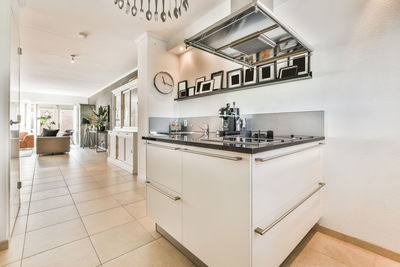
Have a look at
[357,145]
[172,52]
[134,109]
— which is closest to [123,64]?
[134,109]

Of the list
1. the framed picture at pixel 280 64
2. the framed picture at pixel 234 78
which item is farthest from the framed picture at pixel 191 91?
the framed picture at pixel 280 64

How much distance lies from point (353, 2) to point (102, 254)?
10.0ft

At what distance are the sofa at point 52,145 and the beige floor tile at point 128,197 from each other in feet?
17.3

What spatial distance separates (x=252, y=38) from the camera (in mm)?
1541

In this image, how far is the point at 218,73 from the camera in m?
2.72

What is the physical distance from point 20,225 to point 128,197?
1.15 metres

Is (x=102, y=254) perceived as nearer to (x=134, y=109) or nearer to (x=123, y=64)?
(x=134, y=109)

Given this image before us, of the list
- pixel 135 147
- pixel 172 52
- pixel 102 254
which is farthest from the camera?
pixel 135 147

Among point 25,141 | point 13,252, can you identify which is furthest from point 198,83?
point 25,141

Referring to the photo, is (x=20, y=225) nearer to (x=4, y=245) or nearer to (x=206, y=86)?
(x=4, y=245)

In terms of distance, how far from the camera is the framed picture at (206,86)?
2801 mm

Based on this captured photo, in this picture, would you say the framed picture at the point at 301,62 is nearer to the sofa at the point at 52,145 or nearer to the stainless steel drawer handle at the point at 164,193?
the stainless steel drawer handle at the point at 164,193

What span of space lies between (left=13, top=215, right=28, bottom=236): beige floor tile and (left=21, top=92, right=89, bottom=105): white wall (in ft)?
31.9

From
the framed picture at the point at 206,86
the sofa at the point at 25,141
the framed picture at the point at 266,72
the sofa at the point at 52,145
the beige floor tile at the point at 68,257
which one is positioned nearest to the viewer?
the beige floor tile at the point at 68,257
